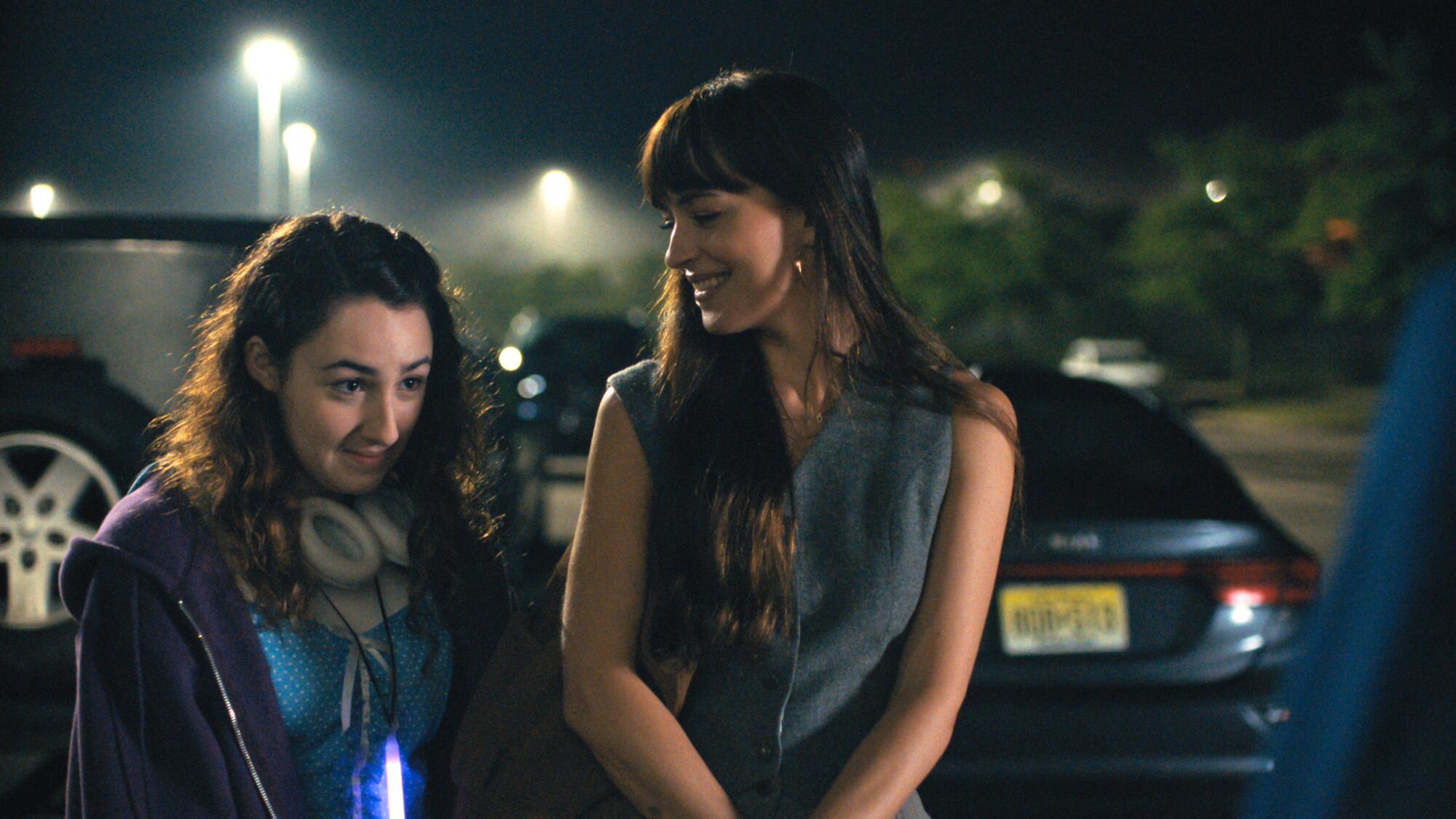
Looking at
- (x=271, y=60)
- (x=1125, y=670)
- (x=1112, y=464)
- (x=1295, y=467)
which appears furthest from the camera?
(x=1295, y=467)

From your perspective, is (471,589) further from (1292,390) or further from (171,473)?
(1292,390)

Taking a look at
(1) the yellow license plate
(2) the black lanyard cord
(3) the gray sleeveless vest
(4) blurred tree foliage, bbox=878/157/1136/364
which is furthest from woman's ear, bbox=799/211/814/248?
(4) blurred tree foliage, bbox=878/157/1136/364

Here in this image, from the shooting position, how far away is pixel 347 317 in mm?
1819

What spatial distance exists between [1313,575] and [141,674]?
3.11 m

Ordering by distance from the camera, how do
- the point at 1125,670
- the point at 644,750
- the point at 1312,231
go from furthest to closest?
the point at 1312,231
the point at 1125,670
the point at 644,750

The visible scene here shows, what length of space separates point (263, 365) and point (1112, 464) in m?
2.75

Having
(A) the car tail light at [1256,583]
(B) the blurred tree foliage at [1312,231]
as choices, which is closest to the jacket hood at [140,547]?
(A) the car tail light at [1256,583]

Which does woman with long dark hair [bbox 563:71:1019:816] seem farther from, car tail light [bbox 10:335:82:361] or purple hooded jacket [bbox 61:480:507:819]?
car tail light [bbox 10:335:82:361]

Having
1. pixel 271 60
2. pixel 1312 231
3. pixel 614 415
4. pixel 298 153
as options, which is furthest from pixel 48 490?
pixel 1312 231

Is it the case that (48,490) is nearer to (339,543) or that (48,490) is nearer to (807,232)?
(339,543)

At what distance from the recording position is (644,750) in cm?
154

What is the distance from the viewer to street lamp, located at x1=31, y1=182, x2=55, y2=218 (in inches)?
502

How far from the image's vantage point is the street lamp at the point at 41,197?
12.7m

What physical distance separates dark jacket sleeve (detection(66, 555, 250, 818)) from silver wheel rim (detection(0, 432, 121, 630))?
3.63 metres
